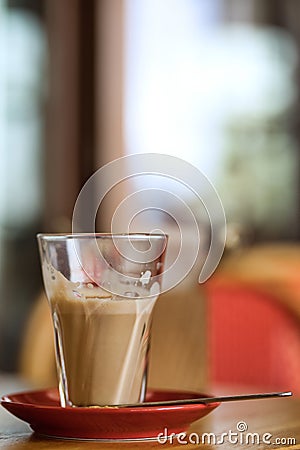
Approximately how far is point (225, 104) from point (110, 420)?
2.31 metres

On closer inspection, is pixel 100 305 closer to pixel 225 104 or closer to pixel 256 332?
pixel 256 332

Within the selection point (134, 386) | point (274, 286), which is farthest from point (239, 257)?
point (134, 386)

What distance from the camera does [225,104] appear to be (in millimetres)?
2908

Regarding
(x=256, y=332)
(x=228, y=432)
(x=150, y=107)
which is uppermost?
(x=150, y=107)

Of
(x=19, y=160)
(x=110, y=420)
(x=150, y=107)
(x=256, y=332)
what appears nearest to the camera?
(x=110, y=420)

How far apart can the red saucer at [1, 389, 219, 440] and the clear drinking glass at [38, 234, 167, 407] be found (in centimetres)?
4

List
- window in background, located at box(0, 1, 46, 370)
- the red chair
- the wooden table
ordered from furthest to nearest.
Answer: window in background, located at box(0, 1, 46, 370), the red chair, the wooden table

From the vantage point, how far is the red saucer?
2.15 ft

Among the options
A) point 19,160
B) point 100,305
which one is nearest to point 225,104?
point 19,160

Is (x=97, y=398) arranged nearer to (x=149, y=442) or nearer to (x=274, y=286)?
(x=149, y=442)

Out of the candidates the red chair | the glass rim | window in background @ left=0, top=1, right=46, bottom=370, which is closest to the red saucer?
the glass rim

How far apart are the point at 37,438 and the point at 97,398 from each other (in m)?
0.05

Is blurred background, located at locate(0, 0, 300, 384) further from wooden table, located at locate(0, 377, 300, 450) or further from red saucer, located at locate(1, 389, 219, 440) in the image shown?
red saucer, located at locate(1, 389, 219, 440)

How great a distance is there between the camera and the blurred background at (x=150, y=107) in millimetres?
2865
